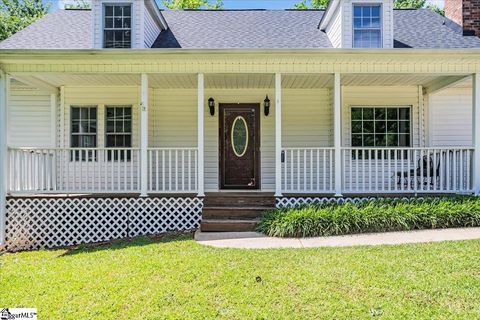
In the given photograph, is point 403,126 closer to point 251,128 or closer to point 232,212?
point 251,128

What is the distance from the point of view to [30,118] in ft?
31.4

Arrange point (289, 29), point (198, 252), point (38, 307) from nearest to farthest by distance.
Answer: point (38, 307) < point (198, 252) < point (289, 29)

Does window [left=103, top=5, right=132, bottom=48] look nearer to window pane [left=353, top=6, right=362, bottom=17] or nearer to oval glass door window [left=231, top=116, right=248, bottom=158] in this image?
oval glass door window [left=231, top=116, right=248, bottom=158]

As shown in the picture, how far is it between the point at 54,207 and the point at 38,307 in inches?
162

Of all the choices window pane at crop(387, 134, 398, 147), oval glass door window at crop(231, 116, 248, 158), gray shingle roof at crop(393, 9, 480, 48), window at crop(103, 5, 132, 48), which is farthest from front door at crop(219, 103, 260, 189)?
gray shingle roof at crop(393, 9, 480, 48)

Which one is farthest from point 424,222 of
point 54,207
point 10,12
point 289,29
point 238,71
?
point 10,12

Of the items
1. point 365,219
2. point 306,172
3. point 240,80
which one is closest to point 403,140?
point 306,172

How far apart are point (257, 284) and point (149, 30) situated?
7388 millimetres

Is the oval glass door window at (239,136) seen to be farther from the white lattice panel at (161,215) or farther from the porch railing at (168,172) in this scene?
the white lattice panel at (161,215)

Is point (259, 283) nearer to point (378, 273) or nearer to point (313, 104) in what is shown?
point (378, 273)

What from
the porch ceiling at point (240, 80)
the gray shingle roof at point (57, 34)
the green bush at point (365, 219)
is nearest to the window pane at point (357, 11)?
the porch ceiling at point (240, 80)

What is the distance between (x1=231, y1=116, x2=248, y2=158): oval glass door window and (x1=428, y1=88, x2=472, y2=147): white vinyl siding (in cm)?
497

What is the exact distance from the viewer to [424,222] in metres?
6.71

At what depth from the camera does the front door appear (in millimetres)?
9695
